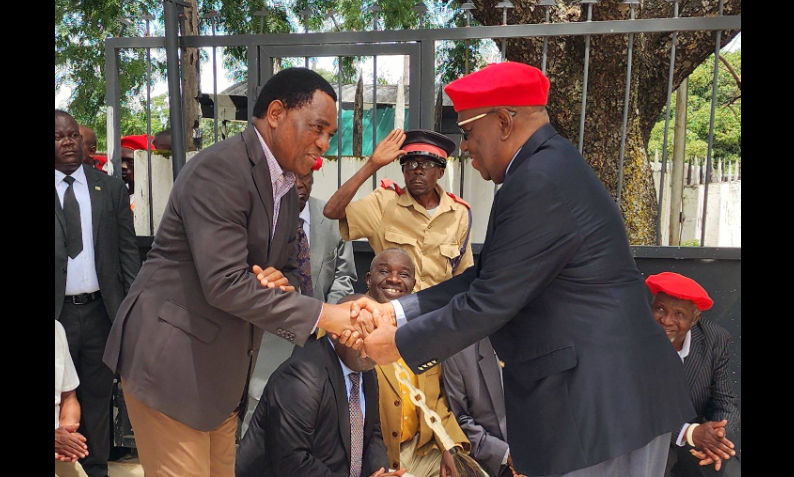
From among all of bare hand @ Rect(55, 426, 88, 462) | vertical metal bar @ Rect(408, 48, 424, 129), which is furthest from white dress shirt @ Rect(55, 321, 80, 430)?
vertical metal bar @ Rect(408, 48, 424, 129)

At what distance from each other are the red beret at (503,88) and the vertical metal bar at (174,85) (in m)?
3.12

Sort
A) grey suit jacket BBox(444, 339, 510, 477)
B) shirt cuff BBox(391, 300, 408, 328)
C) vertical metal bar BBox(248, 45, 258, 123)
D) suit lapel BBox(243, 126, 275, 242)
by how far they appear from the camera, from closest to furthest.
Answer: suit lapel BBox(243, 126, 275, 242)
shirt cuff BBox(391, 300, 408, 328)
grey suit jacket BBox(444, 339, 510, 477)
vertical metal bar BBox(248, 45, 258, 123)

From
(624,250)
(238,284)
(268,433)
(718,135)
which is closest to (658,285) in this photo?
(624,250)

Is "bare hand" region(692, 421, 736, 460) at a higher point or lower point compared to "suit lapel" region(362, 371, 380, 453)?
lower

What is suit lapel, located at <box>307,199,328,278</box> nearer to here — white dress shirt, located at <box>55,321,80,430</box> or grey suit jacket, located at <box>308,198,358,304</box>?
grey suit jacket, located at <box>308,198,358,304</box>

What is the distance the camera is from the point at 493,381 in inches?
178

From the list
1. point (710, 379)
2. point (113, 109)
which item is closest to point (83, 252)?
point (113, 109)

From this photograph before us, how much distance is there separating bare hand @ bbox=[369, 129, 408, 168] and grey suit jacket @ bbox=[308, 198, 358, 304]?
0.52m

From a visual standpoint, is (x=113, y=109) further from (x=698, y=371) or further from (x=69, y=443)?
(x=698, y=371)

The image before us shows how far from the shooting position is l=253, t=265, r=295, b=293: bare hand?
2.97 m

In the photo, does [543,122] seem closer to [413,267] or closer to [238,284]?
[238,284]

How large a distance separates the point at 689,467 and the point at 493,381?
1.35 m

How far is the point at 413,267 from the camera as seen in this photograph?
4.49m

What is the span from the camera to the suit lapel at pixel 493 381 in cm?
449
